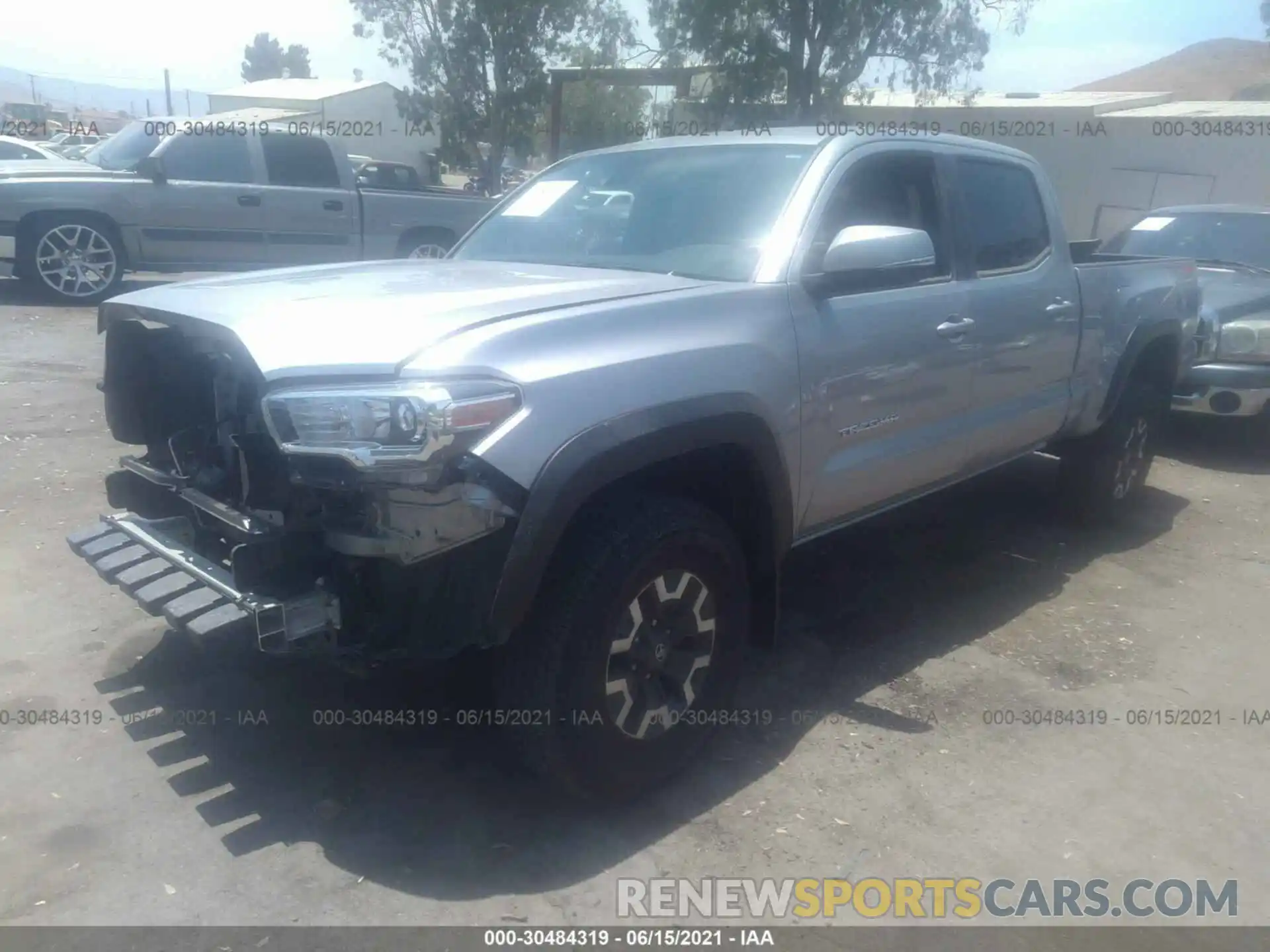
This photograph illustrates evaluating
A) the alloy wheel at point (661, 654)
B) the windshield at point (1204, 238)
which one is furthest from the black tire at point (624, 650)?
the windshield at point (1204, 238)

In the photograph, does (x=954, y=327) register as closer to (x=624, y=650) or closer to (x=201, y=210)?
(x=624, y=650)

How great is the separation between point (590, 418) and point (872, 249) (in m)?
1.21

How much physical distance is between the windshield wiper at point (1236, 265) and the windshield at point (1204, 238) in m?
0.03

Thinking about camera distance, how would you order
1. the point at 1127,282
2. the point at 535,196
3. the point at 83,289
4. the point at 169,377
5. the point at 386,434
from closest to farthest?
the point at 386,434
the point at 169,377
the point at 535,196
the point at 1127,282
the point at 83,289

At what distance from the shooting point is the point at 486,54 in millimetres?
25688

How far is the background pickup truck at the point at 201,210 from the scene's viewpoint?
1059cm

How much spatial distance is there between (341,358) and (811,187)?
1.84 metres

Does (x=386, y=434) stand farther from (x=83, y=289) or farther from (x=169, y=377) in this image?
(x=83, y=289)

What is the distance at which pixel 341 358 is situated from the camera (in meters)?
2.71

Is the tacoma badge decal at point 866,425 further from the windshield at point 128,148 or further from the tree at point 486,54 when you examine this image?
the tree at point 486,54

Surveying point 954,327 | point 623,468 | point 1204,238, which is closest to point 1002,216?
point 954,327

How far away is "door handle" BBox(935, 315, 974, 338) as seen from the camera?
4078mm

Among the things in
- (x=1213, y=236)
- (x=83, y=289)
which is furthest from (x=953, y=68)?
(x=83, y=289)
